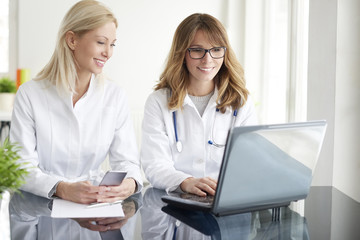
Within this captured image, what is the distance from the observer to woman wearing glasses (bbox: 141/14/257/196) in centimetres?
216

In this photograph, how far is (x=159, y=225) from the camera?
1.45 m

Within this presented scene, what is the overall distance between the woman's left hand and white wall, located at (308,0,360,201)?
1.30 metres

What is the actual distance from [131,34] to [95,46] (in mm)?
2795

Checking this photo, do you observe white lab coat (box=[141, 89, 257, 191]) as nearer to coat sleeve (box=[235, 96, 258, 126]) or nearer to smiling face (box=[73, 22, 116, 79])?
coat sleeve (box=[235, 96, 258, 126])

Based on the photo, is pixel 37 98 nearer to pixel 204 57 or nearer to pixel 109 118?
pixel 109 118

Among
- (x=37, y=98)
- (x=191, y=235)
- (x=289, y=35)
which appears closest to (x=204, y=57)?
(x=37, y=98)

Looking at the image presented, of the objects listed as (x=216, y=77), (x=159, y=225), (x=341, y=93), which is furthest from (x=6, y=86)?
(x=159, y=225)

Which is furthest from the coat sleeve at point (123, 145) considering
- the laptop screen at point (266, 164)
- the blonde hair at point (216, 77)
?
the laptop screen at point (266, 164)

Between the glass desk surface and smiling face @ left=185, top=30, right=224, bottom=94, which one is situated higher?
smiling face @ left=185, top=30, right=224, bottom=94

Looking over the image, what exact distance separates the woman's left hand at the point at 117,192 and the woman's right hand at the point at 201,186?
→ 0.64ft

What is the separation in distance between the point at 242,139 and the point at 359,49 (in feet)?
5.28

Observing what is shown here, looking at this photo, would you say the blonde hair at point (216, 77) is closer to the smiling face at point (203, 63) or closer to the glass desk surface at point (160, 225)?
the smiling face at point (203, 63)

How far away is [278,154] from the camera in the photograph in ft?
4.64

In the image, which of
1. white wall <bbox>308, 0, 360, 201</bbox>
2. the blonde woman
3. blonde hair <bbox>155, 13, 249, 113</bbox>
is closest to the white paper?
the blonde woman
